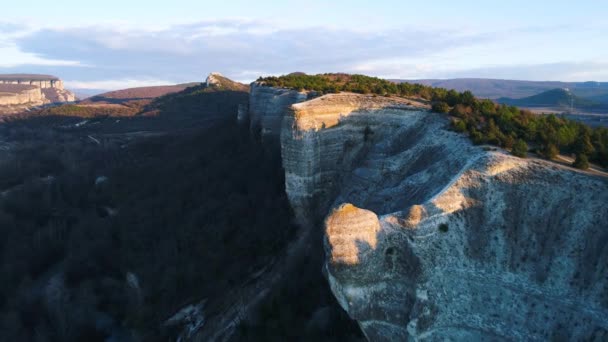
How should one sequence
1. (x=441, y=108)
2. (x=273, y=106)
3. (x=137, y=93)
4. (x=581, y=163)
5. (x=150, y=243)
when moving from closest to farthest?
(x=581, y=163) → (x=441, y=108) → (x=273, y=106) → (x=150, y=243) → (x=137, y=93)

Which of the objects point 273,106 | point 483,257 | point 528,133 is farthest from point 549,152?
point 273,106

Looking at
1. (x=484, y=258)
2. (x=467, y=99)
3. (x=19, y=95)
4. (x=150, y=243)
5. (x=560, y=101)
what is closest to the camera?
(x=484, y=258)

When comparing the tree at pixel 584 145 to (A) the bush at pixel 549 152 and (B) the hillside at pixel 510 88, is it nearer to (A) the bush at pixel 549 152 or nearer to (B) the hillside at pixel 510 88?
(A) the bush at pixel 549 152

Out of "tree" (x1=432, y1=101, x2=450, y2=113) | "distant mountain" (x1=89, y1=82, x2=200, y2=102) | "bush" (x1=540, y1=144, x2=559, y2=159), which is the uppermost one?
"distant mountain" (x1=89, y1=82, x2=200, y2=102)

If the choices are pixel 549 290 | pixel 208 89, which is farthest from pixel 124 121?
pixel 549 290

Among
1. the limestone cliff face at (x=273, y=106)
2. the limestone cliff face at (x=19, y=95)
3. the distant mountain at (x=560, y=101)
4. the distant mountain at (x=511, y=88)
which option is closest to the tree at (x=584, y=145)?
the limestone cliff face at (x=273, y=106)

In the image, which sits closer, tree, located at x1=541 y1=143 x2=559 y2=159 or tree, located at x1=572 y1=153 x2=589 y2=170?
tree, located at x1=572 y1=153 x2=589 y2=170

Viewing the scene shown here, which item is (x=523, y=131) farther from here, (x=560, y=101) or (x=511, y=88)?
(x=511, y=88)

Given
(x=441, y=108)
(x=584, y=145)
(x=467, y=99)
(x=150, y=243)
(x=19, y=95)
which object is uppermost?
(x=19, y=95)

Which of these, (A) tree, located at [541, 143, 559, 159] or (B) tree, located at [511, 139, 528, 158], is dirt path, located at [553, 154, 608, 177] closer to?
(A) tree, located at [541, 143, 559, 159]

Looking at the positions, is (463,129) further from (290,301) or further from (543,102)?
(543,102)

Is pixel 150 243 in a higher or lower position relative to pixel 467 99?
lower

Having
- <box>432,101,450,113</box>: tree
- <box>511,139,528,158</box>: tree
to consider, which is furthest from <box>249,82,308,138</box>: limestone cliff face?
<box>511,139,528,158</box>: tree
